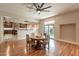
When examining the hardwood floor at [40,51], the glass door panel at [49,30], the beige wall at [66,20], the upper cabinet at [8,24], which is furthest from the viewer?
the upper cabinet at [8,24]

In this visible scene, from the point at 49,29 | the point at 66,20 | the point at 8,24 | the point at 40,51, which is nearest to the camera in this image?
the point at 40,51

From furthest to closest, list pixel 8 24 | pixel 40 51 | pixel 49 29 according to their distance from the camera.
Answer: pixel 8 24 → pixel 49 29 → pixel 40 51

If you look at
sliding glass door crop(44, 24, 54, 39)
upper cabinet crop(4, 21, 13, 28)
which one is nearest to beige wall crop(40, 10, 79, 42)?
sliding glass door crop(44, 24, 54, 39)

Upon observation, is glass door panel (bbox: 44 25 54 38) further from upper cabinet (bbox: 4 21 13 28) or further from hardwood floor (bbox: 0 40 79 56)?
upper cabinet (bbox: 4 21 13 28)

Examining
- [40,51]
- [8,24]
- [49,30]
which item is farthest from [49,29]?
[40,51]

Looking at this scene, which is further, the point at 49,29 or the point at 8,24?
the point at 8,24

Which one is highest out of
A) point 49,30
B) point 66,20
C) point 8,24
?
point 66,20

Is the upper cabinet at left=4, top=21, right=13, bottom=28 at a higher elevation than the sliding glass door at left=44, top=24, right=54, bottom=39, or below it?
higher

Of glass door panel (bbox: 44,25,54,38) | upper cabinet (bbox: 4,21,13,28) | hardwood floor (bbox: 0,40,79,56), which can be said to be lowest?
hardwood floor (bbox: 0,40,79,56)

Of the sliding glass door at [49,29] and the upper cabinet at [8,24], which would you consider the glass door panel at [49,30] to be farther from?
the upper cabinet at [8,24]

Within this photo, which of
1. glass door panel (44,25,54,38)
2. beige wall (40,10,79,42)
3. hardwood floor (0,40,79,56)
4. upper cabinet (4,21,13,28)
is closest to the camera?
hardwood floor (0,40,79,56)

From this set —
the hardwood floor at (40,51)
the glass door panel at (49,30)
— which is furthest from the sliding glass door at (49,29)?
the hardwood floor at (40,51)

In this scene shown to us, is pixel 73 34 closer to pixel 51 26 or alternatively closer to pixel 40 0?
pixel 51 26

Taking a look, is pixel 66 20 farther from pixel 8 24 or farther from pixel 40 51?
pixel 8 24
